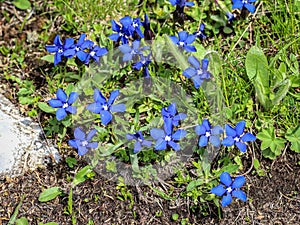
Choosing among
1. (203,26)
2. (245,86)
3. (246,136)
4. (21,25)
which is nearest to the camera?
(246,136)

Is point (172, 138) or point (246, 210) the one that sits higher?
point (172, 138)

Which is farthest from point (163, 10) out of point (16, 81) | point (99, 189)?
point (99, 189)

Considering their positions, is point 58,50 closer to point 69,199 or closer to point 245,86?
point 69,199

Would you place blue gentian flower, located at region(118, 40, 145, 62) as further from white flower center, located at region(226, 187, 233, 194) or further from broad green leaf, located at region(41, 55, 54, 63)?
white flower center, located at region(226, 187, 233, 194)

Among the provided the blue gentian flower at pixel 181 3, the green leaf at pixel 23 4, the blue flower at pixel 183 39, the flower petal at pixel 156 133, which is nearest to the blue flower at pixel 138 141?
the flower petal at pixel 156 133

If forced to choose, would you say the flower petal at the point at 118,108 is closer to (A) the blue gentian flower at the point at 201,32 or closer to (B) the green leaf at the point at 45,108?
(B) the green leaf at the point at 45,108

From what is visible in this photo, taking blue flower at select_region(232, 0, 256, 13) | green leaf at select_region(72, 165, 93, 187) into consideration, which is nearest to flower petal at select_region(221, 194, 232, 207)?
green leaf at select_region(72, 165, 93, 187)

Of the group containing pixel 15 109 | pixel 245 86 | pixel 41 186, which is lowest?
pixel 41 186
